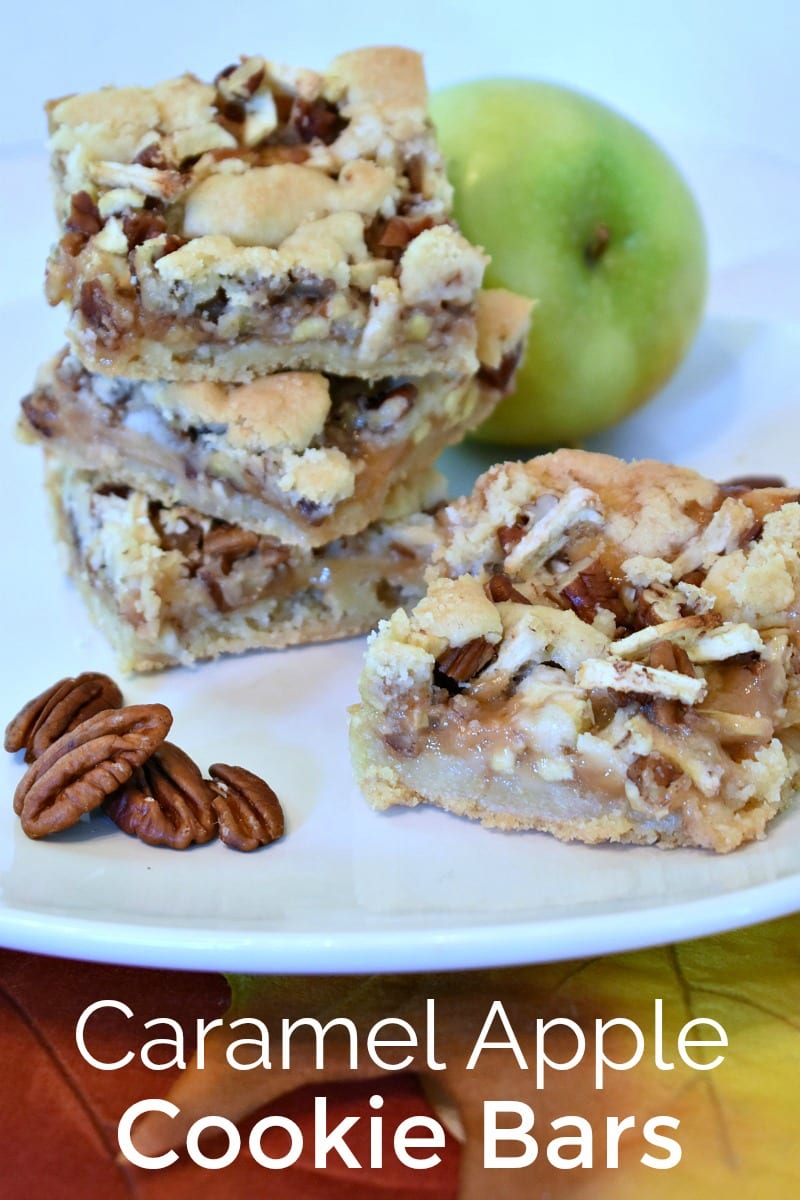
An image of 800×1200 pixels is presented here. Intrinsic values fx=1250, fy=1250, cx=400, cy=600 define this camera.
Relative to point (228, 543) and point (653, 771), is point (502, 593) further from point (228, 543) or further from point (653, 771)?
point (228, 543)

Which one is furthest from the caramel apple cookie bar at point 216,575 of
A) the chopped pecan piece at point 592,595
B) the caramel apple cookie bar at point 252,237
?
the chopped pecan piece at point 592,595

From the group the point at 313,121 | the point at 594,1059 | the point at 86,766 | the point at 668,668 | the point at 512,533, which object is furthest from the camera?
the point at 313,121

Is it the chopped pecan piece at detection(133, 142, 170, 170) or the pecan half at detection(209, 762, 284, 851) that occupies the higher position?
the chopped pecan piece at detection(133, 142, 170, 170)

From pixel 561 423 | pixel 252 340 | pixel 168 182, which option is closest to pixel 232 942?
pixel 252 340

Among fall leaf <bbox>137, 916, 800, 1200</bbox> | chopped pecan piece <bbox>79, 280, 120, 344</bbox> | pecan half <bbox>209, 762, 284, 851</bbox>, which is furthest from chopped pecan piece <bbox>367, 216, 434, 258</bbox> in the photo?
fall leaf <bbox>137, 916, 800, 1200</bbox>

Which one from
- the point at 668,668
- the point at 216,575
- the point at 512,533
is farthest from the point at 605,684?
the point at 216,575

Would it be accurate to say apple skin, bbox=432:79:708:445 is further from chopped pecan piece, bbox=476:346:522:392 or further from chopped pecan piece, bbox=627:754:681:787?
chopped pecan piece, bbox=627:754:681:787

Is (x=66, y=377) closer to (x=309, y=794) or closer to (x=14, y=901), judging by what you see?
(x=309, y=794)
